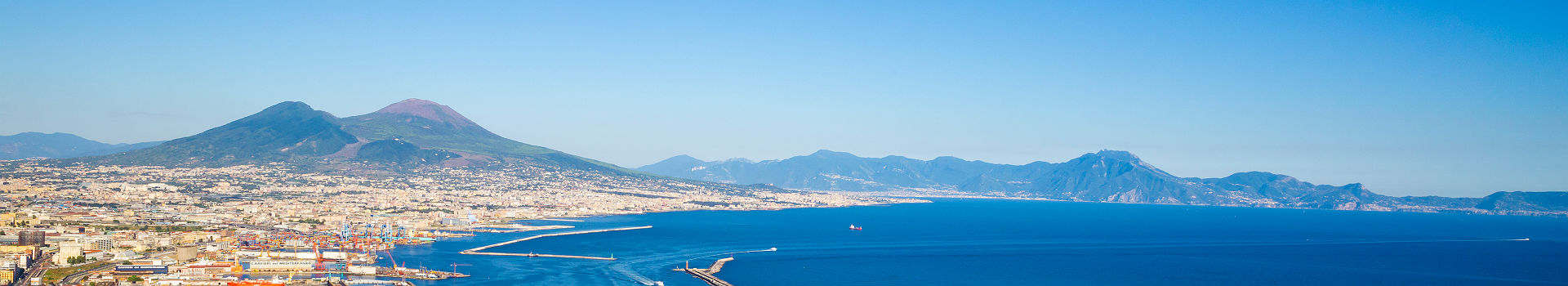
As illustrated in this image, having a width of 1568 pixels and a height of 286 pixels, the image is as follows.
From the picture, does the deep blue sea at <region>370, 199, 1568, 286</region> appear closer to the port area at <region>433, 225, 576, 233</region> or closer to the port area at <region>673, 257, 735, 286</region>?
the port area at <region>673, 257, 735, 286</region>

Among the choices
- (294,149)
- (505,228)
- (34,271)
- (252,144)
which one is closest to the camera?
(34,271)

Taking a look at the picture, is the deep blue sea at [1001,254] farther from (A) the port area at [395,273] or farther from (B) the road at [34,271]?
(B) the road at [34,271]

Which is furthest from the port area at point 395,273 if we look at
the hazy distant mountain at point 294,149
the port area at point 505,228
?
the hazy distant mountain at point 294,149

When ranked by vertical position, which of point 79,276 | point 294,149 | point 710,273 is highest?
point 294,149

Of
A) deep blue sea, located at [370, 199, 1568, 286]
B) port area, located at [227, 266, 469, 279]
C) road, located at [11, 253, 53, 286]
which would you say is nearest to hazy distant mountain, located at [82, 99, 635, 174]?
deep blue sea, located at [370, 199, 1568, 286]

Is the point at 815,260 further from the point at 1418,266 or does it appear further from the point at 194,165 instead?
the point at 194,165

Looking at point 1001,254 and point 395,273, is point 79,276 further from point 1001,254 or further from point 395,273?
point 1001,254

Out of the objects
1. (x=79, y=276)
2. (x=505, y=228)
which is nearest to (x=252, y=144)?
(x=505, y=228)
